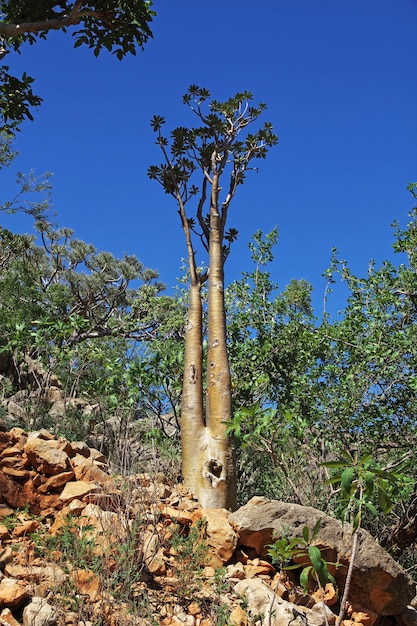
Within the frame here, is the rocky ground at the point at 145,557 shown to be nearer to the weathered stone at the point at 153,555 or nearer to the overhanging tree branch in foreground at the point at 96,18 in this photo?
the weathered stone at the point at 153,555

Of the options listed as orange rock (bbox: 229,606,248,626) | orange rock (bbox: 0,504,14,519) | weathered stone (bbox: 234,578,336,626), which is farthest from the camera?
orange rock (bbox: 0,504,14,519)

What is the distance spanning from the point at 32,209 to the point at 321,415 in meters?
10.9

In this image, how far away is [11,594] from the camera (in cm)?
318

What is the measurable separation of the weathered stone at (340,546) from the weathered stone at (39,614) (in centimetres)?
186

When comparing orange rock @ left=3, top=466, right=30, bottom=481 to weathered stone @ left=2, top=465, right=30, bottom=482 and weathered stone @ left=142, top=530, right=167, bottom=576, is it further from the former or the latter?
weathered stone @ left=142, top=530, right=167, bottom=576

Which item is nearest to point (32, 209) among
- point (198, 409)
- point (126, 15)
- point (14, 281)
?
point (14, 281)

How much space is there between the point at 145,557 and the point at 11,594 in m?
1.04

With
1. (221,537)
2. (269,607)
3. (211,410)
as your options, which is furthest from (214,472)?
(269,607)

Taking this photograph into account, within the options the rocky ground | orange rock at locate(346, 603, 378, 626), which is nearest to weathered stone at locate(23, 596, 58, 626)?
the rocky ground

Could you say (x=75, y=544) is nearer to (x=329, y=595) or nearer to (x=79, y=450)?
(x=79, y=450)

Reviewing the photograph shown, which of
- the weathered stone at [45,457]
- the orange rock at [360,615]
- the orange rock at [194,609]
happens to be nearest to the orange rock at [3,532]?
the weathered stone at [45,457]

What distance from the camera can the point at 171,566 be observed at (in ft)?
13.7

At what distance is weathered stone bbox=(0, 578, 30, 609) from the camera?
316 centimetres

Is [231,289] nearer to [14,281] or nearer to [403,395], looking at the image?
[403,395]
